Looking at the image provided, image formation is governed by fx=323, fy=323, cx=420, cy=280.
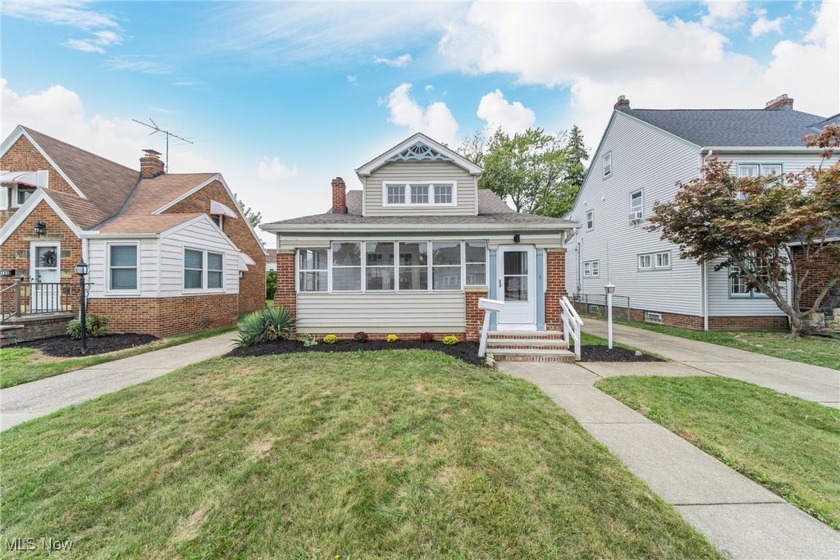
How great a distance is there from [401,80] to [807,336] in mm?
16760

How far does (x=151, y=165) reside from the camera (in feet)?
48.3

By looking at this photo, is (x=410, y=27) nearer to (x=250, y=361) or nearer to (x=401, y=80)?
(x=401, y=80)

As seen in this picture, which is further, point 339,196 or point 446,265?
point 339,196

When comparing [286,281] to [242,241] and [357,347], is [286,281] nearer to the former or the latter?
[357,347]

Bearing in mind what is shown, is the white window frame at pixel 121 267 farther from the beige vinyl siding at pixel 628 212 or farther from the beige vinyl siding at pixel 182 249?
the beige vinyl siding at pixel 628 212

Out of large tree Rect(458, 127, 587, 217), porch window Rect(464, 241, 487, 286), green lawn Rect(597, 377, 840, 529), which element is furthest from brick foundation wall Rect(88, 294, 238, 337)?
large tree Rect(458, 127, 587, 217)

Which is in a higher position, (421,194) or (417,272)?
(421,194)

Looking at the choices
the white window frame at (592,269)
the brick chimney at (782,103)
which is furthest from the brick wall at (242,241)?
the brick chimney at (782,103)

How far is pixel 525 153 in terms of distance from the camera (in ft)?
83.4

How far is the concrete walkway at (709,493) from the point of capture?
2150 millimetres

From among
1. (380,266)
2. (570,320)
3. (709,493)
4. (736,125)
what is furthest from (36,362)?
(736,125)

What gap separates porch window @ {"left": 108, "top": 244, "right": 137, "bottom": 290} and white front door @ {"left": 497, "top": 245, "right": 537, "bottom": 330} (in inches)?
417

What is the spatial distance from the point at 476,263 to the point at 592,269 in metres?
12.6
